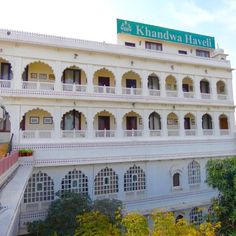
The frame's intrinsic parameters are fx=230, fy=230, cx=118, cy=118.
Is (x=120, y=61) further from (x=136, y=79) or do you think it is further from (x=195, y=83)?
(x=195, y=83)

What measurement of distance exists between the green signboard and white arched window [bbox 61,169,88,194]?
12.0 meters

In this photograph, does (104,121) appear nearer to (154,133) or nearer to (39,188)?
(154,133)

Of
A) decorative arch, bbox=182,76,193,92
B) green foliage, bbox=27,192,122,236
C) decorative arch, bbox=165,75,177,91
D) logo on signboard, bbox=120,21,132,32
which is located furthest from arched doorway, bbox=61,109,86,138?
decorative arch, bbox=182,76,193,92

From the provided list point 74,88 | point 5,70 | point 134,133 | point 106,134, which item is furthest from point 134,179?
point 5,70

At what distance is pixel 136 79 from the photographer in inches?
722

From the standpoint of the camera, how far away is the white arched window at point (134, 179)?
48.1ft

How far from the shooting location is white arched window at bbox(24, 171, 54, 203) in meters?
12.4

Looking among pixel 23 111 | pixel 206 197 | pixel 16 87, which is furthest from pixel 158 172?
pixel 16 87

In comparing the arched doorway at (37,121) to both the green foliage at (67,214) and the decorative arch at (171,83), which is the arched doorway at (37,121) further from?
the decorative arch at (171,83)

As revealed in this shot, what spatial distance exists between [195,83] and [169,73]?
2.53m

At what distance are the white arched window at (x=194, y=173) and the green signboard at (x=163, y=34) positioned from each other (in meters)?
11.3

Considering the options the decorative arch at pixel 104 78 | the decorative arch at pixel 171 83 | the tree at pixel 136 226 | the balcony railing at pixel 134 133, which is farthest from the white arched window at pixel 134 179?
the tree at pixel 136 226

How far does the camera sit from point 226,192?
8906 mm

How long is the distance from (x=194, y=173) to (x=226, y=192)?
801 cm
